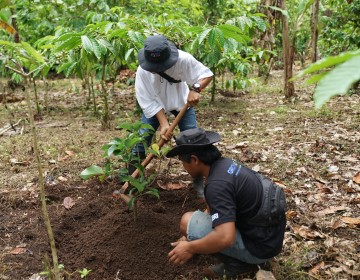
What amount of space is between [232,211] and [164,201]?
1.39m

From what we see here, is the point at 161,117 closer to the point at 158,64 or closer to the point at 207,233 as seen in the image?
the point at 158,64

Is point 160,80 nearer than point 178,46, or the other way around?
point 160,80

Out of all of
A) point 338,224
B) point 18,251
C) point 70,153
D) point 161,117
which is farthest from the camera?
point 70,153

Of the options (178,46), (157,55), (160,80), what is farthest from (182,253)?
(178,46)

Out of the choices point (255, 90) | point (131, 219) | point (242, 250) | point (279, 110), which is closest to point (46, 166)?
point (131, 219)

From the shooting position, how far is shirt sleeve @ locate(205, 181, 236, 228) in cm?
211

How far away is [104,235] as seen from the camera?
288 cm

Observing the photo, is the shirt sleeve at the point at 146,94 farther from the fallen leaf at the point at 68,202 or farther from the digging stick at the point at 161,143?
the fallen leaf at the point at 68,202

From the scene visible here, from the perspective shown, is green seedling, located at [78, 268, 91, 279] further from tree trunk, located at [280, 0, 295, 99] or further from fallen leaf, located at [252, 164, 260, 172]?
tree trunk, located at [280, 0, 295, 99]

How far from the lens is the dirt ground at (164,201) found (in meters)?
2.59

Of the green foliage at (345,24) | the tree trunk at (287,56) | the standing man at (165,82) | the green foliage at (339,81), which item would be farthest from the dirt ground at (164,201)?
the green foliage at (339,81)

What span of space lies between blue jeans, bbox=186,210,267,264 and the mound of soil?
277 millimetres

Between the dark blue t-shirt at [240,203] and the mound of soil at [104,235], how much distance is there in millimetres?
451

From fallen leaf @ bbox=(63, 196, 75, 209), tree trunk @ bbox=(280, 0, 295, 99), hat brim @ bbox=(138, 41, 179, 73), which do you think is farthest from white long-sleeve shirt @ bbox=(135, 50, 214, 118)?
tree trunk @ bbox=(280, 0, 295, 99)
